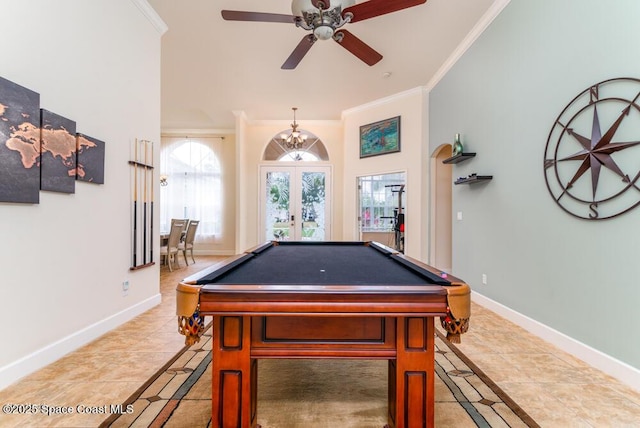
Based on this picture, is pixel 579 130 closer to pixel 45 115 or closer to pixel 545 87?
pixel 545 87

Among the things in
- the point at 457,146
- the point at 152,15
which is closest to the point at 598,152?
the point at 457,146

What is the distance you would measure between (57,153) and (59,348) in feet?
4.73

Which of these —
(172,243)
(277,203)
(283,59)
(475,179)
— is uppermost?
(283,59)

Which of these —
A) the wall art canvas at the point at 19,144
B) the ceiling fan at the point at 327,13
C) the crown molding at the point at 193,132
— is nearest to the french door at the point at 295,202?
the crown molding at the point at 193,132

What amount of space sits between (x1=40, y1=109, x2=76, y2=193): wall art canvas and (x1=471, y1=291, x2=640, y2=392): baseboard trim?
13.4 ft

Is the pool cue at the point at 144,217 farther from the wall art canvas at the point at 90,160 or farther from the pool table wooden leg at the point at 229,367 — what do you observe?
the pool table wooden leg at the point at 229,367

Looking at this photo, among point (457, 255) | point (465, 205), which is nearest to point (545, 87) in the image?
point (465, 205)

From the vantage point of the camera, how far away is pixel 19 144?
6.56ft

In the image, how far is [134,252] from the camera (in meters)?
3.24

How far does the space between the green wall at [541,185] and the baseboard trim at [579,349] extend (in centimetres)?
4

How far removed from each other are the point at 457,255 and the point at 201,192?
6.49 meters

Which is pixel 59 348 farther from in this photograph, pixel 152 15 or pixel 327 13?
pixel 152 15

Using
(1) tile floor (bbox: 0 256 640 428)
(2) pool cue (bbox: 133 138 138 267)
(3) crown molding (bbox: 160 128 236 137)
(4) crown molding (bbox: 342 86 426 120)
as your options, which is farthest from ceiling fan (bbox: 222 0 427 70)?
(3) crown molding (bbox: 160 128 236 137)

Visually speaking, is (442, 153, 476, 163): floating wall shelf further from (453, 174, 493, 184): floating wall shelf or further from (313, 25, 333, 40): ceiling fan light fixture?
(313, 25, 333, 40): ceiling fan light fixture
